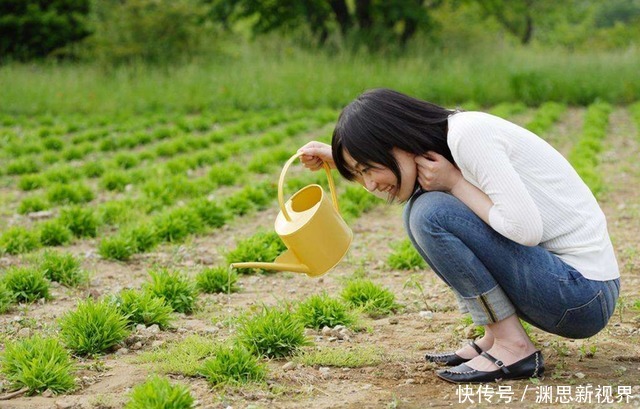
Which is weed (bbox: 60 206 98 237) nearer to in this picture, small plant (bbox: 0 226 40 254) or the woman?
small plant (bbox: 0 226 40 254)

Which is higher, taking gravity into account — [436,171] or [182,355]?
[436,171]

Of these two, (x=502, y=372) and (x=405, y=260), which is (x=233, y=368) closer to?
(x=502, y=372)

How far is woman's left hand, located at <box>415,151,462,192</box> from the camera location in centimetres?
304

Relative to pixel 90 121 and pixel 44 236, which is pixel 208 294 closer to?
pixel 44 236

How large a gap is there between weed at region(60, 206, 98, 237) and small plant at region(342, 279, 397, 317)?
2515mm

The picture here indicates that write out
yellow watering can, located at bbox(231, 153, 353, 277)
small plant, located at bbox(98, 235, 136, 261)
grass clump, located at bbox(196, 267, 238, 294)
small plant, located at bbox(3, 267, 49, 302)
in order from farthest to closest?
small plant, located at bbox(98, 235, 136, 261) → grass clump, located at bbox(196, 267, 238, 294) → small plant, located at bbox(3, 267, 49, 302) → yellow watering can, located at bbox(231, 153, 353, 277)

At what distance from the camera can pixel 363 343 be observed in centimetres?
381

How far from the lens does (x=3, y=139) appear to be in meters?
11.3

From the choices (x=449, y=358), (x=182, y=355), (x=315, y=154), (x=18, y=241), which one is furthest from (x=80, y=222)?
(x=449, y=358)

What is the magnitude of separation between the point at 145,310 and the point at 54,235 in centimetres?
213

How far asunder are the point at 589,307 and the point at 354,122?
1116mm

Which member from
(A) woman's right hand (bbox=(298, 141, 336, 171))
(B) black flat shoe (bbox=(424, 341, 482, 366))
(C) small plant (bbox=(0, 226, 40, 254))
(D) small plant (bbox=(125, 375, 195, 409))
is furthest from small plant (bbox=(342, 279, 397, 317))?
(C) small plant (bbox=(0, 226, 40, 254))

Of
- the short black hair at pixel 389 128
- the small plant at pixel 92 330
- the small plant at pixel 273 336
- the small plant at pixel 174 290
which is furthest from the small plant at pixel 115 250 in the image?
the short black hair at pixel 389 128

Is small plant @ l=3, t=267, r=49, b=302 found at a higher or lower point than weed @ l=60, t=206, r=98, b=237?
higher
